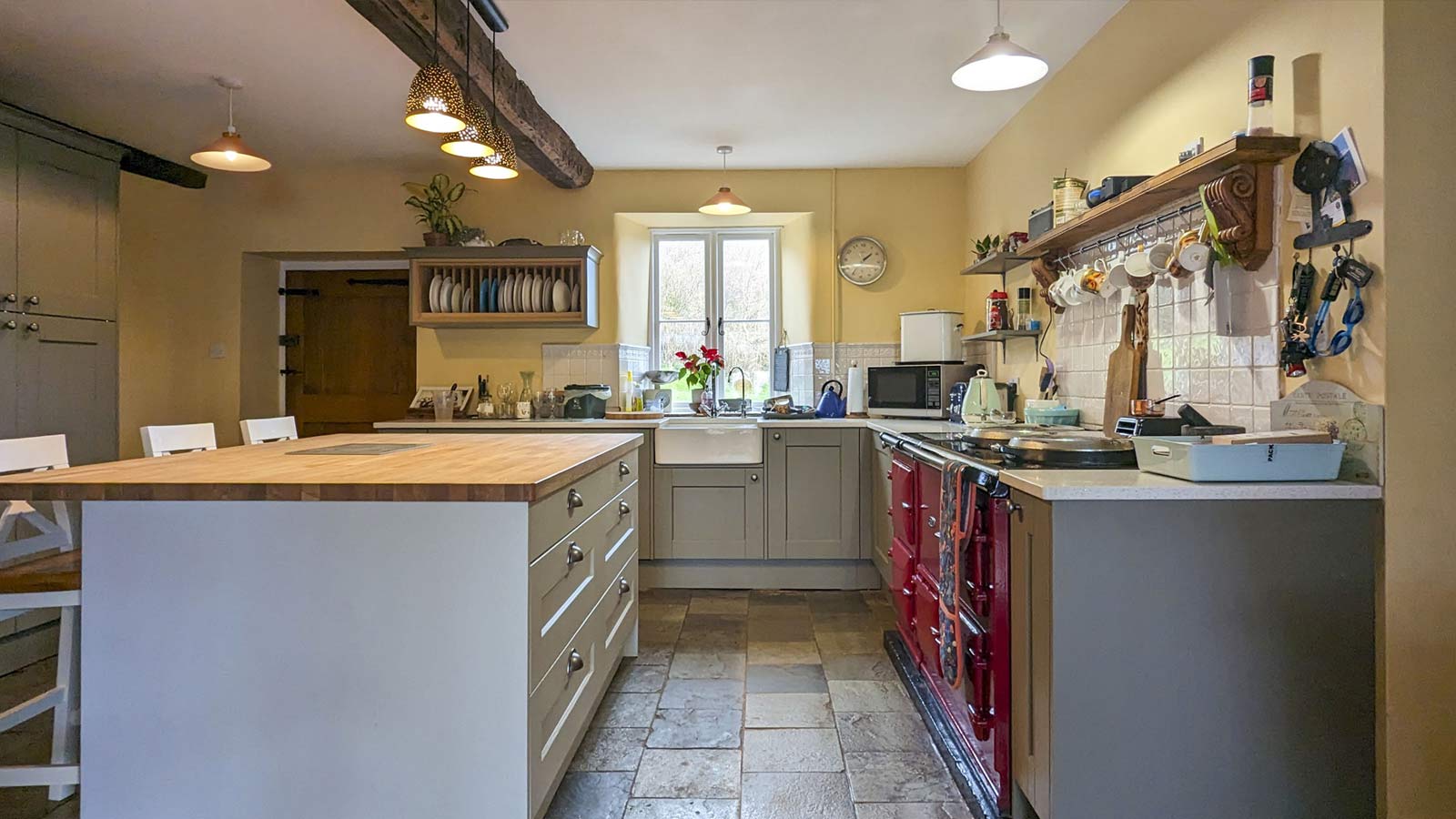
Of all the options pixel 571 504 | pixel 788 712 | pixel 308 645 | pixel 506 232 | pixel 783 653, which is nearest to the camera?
pixel 308 645

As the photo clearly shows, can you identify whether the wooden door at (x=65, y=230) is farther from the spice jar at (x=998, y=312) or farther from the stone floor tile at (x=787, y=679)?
the spice jar at (x=998, y=312)

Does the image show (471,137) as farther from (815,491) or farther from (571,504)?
(815,491)

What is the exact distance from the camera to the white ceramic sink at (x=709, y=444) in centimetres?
392

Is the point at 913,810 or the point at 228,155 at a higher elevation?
the point at 228,155

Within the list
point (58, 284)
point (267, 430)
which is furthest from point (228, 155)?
point (267, 430)

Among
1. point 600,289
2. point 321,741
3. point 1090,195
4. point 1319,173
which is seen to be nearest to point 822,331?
point 600,289

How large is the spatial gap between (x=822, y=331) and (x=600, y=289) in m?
1.43

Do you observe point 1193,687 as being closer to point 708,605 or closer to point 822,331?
point 708,605

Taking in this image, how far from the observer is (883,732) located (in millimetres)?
2309

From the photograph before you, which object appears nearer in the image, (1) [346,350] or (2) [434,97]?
(2) [434,97]

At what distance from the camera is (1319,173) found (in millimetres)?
1701

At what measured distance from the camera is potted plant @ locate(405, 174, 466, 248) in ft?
14.5


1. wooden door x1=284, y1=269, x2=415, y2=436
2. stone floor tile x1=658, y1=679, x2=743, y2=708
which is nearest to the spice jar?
stone floor tile x1=658, y1=679, x2=743, y2=708

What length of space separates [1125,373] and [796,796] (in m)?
1.76
